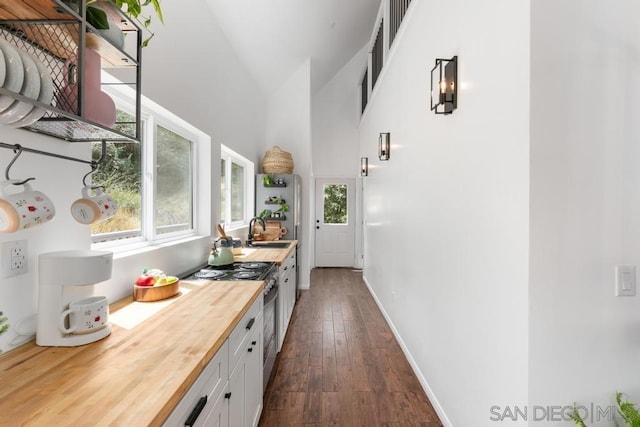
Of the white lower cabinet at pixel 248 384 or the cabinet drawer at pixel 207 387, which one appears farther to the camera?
the white lower cabinet at pixel 248 384

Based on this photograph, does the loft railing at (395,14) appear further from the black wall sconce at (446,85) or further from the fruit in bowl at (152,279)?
the fruit in bowl at (152,279)

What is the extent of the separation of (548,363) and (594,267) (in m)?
0.39

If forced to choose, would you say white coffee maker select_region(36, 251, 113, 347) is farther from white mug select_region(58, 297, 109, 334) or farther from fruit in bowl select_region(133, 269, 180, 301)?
fruit in bowl select_region(133, 269, 180, 301)

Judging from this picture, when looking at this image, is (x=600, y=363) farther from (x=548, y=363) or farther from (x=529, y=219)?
(x=529, y=219)

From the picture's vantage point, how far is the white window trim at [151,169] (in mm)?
1693

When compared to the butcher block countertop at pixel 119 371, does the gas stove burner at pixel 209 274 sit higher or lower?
higher

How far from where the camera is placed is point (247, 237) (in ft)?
13.9

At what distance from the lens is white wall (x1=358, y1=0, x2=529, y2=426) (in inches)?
49.8

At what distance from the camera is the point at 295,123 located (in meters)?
5.17

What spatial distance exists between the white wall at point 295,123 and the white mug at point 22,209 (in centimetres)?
418

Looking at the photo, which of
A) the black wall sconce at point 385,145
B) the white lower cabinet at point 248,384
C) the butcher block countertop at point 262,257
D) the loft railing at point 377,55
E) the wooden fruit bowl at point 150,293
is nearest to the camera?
the white lower cabinet at point 248,384

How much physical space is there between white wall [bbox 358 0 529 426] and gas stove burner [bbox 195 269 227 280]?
146cm

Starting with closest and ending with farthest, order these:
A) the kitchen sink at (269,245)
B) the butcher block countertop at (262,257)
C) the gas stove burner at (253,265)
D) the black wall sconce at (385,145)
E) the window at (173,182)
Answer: the window at (173,182), the gas stove burner at (253,265), the butcher block countertop at (262,257), the black wall sconce at (385,145), the kitchen sink at (269,245)

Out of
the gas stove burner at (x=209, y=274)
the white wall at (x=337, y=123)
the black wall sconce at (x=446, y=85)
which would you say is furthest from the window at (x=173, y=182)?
the white wall at (x=337, y=123)
